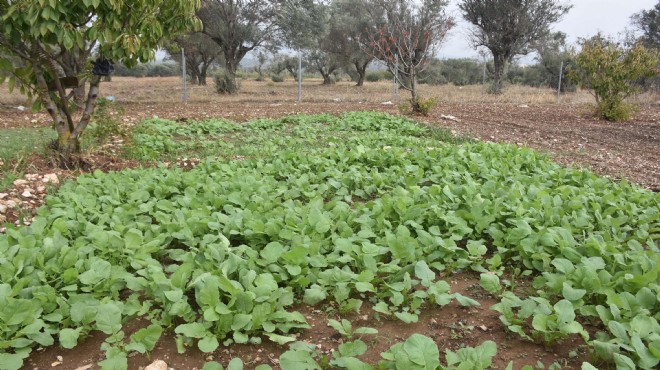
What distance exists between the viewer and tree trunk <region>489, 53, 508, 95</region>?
22.6 metres

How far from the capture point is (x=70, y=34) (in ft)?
15.0

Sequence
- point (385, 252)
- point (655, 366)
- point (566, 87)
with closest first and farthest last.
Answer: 1. point (655, 366)
2. point (385, 252)
3. point (566, 87)

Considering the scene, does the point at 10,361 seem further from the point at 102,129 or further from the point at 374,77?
the point at 374,77

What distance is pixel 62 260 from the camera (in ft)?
8.31

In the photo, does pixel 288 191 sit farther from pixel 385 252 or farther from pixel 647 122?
pixel 647 122

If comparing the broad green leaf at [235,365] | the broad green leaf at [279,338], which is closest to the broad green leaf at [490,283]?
the broad green leaf at [279,338]

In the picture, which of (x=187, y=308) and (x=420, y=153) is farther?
(x=420, y=153)

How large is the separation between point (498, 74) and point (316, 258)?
2366cm

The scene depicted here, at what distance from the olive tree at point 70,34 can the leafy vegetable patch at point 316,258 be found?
1242 mm

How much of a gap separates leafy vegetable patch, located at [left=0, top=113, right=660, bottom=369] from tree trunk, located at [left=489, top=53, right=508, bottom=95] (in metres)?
19.0

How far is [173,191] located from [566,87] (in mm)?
27763

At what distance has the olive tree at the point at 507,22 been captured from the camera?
23.4 meters

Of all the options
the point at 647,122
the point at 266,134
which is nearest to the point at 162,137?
the point at 266,134

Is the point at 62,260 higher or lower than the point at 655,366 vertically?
higher
